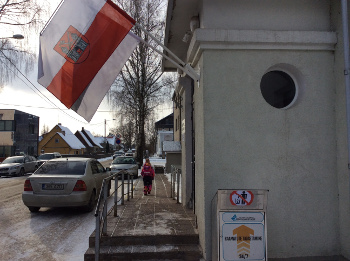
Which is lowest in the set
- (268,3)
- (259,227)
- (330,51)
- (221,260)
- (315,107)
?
(221,260)

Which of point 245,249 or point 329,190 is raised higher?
point 329,190

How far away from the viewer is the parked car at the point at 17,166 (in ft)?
70.2

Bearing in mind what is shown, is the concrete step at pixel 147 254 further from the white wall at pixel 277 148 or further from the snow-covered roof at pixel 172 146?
the snow-covered roof at pixel 172 146

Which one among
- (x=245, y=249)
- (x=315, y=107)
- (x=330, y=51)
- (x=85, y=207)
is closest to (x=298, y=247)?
(x=245, y=249)

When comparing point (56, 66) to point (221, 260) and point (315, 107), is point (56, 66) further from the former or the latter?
point (315, 107)

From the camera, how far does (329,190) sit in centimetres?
498

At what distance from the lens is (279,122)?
500 centimetres

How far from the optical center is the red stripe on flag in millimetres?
4938

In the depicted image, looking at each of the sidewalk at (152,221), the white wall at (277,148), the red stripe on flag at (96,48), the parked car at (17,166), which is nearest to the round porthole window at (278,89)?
→ the white wall at (277,148)

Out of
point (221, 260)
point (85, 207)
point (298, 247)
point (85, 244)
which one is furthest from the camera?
point (85, 207)

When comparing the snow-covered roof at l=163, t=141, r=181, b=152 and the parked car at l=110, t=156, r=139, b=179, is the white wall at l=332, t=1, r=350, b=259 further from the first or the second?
the snow-covered roof at l=163, t=141, r=181, b=152

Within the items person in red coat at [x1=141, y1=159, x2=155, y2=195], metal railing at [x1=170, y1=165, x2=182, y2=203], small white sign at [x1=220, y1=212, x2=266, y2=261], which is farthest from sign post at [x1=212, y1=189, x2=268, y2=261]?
person in red coat at [x1=141, y1=159, x2=155, y2=195]

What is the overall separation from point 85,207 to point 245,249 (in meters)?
5.72

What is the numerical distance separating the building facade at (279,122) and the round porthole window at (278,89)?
0.16 meters
